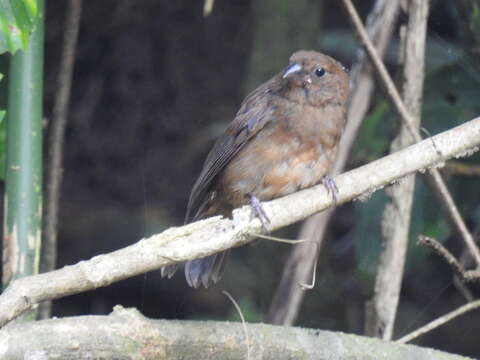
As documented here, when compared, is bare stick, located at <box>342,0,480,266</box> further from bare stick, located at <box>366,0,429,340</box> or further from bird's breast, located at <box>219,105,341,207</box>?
bird's breast, located at <box>219,105,341,207</box>

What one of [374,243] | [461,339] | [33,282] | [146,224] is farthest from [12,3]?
[461,339]

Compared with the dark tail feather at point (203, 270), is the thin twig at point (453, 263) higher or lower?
lower

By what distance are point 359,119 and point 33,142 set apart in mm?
1576

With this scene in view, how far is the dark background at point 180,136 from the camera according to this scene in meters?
4.78

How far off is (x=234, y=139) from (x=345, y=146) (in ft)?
1.76

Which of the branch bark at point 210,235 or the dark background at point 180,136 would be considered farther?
the dark background at point 180,136

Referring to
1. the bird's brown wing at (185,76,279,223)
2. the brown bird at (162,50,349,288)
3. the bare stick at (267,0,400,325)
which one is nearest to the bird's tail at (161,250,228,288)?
the brown bird at (162,50,349,288)

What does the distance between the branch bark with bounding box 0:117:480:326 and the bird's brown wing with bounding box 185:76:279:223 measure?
0.98 meters

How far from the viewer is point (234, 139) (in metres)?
3.72

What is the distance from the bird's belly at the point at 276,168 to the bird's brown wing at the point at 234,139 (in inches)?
2.9

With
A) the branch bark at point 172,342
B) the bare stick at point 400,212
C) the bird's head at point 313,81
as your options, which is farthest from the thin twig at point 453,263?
the bird's head at point 313,81

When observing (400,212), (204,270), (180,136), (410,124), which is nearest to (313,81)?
(410,124)

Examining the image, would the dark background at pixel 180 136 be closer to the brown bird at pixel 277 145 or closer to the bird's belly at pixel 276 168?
the brown bird at pixel 277 145

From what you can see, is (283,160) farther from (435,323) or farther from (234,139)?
(435,323)
